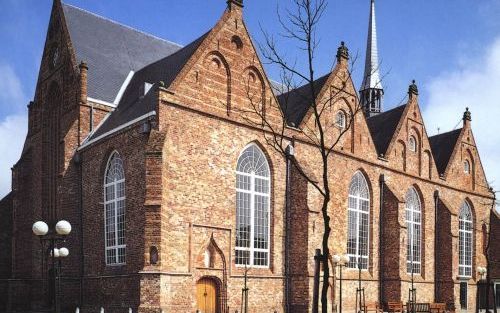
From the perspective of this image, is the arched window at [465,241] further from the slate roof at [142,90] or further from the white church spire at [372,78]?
the slate roof at [142,90]

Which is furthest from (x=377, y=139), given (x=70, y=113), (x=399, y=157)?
(x=70, y=113)

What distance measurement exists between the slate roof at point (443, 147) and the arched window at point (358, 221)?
39.4 ft

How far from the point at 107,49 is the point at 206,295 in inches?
651

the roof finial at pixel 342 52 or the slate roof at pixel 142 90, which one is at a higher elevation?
the roof finial at pixel 342 52

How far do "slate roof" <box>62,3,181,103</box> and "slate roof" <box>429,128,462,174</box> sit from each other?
2319 centimetres

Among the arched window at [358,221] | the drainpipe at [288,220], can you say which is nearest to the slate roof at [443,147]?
the arched window at [358,221]

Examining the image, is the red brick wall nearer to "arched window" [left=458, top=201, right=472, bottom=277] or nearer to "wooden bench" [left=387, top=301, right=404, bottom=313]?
"arched window" [left=458, top=201, right=472, bottom=277]

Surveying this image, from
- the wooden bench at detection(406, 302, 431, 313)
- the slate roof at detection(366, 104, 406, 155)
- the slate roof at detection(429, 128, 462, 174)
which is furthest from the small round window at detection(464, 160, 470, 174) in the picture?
the wooden bench at detection(406, 302, 431, 313)

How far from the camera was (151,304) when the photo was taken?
20891mm

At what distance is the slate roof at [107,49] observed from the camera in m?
29.8

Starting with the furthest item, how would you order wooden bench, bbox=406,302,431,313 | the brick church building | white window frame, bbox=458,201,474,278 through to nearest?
1. white window frame, bbox=458,201,474,278
2. wooden bench, bbox=406,302,431,313
3. the brick church building

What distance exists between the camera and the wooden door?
23203mm

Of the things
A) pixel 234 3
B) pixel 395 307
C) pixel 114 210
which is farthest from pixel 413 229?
pixel 114 210

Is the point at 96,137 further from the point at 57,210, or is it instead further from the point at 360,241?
the point at 360,241
